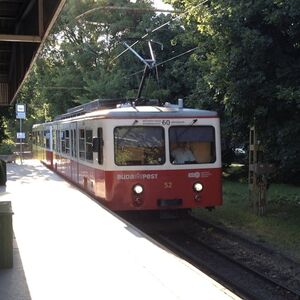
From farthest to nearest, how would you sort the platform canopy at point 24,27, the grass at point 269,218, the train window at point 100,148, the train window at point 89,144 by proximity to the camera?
the train window at point 89,144, the train window at point 100,148, the grass at point 269,218, the platform canopy at point 24,27

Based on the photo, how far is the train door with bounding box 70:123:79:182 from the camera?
16.3 m

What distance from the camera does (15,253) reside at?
7.78 meters

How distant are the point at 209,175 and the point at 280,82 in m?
2.44

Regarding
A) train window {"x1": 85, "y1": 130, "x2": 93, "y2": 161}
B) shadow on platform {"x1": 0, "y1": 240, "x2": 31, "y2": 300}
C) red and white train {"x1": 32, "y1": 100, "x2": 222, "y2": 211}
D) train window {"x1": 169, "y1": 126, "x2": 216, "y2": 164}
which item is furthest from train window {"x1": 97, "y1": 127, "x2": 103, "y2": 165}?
shadow on platform {"x1": 0, "y1": 240, "x2": 31, "y2": 300}

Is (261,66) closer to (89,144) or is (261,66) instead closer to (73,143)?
(89,144)

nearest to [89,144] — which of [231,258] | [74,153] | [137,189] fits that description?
[137,189]

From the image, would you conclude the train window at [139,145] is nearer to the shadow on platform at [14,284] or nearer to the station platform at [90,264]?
the station platform at [90,264]

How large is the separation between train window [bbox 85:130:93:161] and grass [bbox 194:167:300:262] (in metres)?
3.23

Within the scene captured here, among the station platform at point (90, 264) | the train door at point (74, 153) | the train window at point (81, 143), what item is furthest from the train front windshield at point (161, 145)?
the train door at point (74, 153)

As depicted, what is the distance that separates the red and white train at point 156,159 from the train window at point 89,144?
0.68 meters

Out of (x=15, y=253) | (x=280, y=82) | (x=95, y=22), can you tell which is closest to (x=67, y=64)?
(x=95, y=22)

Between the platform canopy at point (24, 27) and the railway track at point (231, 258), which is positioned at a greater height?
the platform canopy at point (24, 27)

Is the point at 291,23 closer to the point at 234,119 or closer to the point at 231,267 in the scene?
A: the point at 234,119

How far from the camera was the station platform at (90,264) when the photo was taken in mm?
5840
